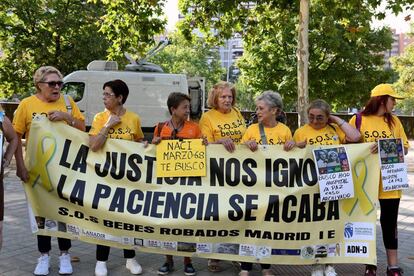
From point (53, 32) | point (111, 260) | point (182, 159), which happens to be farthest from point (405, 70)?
point (182, 159)

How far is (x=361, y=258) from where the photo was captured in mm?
4539

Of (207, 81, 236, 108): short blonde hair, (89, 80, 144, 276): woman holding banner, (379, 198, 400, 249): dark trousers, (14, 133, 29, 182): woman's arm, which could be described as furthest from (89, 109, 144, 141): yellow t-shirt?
(379, 198, 400, 249): dark trousers

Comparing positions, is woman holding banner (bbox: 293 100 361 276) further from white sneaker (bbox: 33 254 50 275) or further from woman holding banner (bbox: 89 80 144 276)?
white sneaker (bbox: 33 254 50 275)

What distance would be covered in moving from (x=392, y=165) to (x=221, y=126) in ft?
5.29

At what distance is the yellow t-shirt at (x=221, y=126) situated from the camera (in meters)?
4.80

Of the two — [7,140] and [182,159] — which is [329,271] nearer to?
[182,159]

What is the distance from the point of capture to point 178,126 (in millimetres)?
4770

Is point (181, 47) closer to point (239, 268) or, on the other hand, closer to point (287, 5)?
point (287, 5)

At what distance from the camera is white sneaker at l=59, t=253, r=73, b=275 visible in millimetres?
4692

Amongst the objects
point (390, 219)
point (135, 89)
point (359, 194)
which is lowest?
point (390, 219)

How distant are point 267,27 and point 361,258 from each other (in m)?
10.0

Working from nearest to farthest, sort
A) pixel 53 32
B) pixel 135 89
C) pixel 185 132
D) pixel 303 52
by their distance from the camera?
pixel 185 132 < pixel 303 52 < pixel 135 89 < pixel 53 32

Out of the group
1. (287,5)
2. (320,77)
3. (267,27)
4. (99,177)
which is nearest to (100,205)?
(99,177)

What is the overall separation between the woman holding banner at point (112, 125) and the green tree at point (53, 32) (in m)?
16.5
